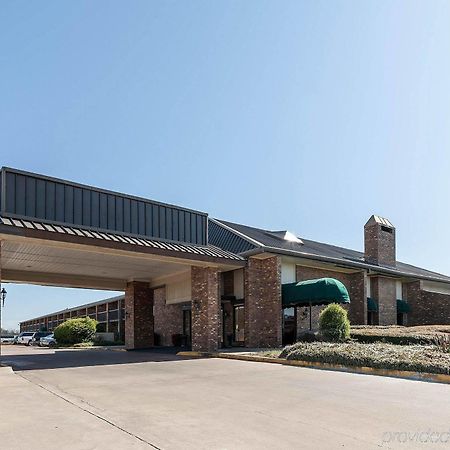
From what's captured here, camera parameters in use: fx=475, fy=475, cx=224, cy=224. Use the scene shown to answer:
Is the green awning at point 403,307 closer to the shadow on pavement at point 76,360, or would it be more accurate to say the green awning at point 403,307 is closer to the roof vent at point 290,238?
the roof vent at point 290,238

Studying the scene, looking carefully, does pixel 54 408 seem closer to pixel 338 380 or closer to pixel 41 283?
pixel 338 380

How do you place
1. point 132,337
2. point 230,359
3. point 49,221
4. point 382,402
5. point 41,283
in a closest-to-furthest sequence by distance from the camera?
point 382,402 → point 49,221 → point 230,359 → point 41,283 → point 132,337

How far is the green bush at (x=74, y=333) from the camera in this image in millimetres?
35219

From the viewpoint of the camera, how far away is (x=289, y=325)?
75.2 ft

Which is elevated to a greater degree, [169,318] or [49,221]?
[49,221]

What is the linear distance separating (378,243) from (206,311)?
50.2 feet

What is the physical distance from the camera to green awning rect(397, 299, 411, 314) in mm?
30438

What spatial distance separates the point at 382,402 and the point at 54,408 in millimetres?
5431

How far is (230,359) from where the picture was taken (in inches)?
679

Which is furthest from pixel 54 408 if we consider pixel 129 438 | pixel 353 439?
pixel 353 439

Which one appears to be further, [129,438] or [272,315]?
[272,315]

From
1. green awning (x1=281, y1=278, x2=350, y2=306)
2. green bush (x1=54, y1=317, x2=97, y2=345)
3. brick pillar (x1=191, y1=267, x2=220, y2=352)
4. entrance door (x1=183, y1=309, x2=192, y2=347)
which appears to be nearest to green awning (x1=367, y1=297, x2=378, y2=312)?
green awning (x1=281, y1=278, x2=350, y2=306)

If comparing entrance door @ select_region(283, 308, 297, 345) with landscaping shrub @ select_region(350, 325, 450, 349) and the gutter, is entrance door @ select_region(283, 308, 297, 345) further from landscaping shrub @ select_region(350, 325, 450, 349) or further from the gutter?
landscaping shrub @ select_region(350, 325, 450, 349)

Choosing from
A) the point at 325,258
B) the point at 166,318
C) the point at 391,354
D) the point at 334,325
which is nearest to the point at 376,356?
the point at 391,354
